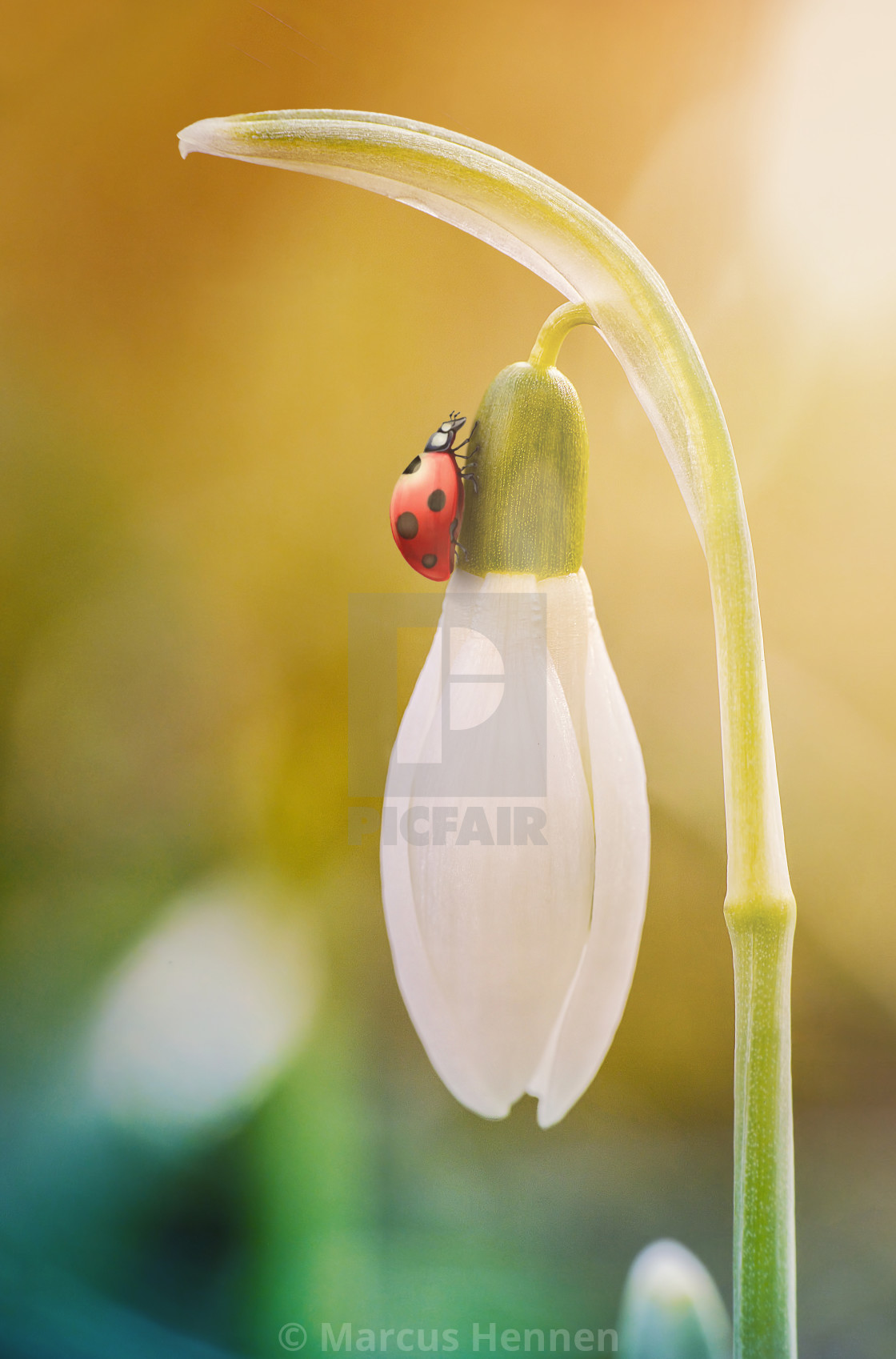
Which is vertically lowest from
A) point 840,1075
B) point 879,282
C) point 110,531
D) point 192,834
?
point 840,1075

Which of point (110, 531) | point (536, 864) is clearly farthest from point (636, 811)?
point (110, 531)

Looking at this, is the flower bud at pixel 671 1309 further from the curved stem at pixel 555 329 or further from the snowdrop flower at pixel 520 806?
the curved stem at pixel 555 329

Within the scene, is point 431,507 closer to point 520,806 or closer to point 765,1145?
point 520,806

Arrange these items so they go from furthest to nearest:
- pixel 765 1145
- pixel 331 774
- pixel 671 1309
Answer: pixel 331 774
pixel 671 1309
pixel 765 1145

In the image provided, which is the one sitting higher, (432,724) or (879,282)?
(879,282)

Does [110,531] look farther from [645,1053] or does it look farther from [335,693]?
[645,1053]

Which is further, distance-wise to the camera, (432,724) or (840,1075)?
(840,1075)

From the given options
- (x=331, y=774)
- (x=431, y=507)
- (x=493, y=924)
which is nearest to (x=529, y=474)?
(x=431, y=507)
